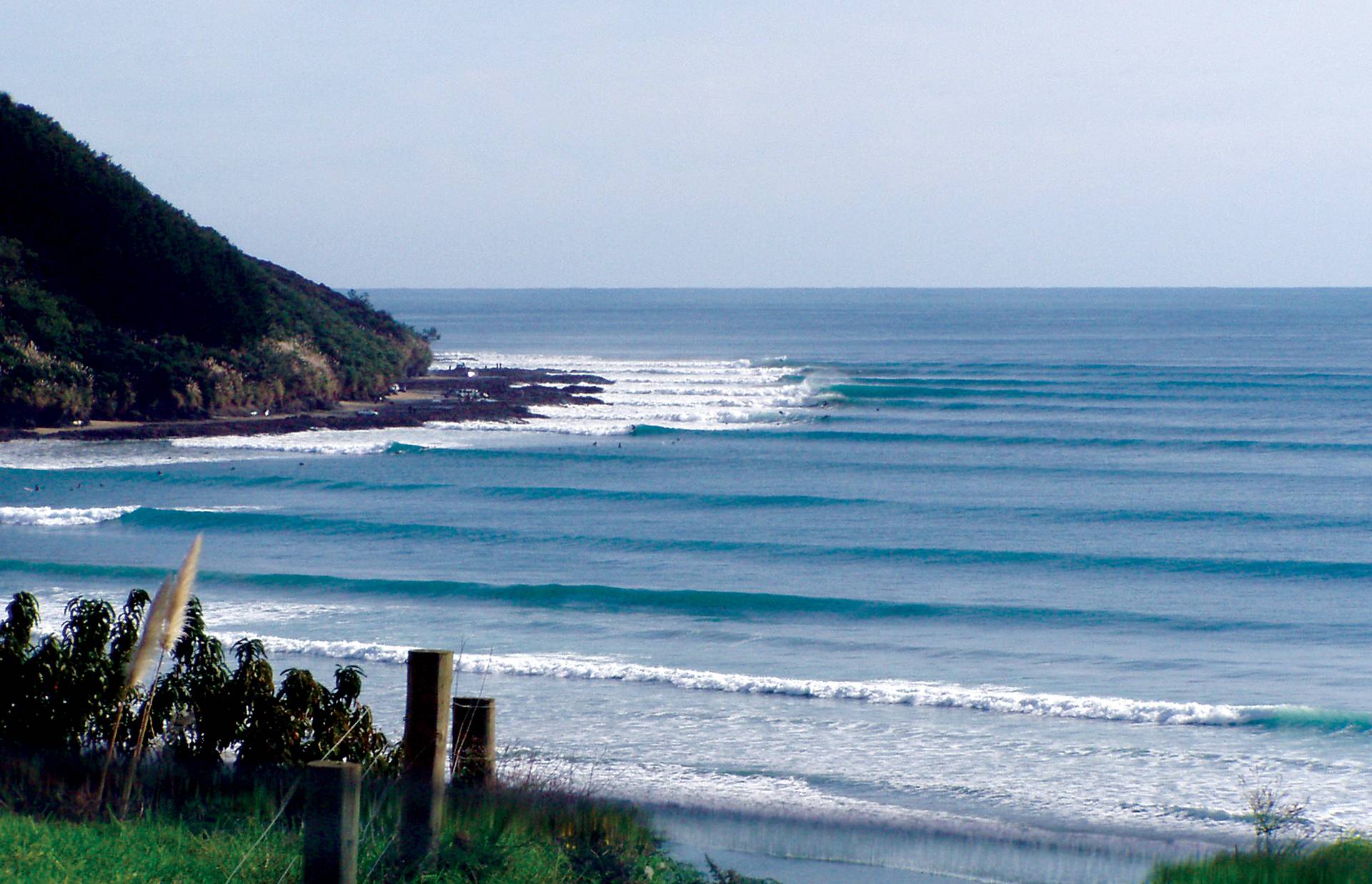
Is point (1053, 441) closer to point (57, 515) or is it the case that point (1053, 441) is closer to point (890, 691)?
point (57, 515)

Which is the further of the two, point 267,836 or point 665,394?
point 665,394

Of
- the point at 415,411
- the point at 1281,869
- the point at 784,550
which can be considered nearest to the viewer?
the point at 1281,869

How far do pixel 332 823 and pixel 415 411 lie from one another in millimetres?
41014

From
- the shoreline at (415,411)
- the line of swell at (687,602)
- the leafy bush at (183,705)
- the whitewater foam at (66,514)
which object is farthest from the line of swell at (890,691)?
the shoreline at (415,411)

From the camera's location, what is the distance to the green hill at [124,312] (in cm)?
3925

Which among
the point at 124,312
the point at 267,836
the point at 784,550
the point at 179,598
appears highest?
the point at 124,312

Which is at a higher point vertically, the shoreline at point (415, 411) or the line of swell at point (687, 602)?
the shoreline at point (415, 411)

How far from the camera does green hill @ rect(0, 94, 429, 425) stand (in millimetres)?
39250

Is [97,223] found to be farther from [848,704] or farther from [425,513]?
[848,704]

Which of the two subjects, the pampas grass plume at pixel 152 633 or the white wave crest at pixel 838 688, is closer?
the pampas grass plume at pixel 152 633

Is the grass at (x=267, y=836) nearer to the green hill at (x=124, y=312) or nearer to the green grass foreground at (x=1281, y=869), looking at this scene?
the green grass foreground at (x=1281, y=869)

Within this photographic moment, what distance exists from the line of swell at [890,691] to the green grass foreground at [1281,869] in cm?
574

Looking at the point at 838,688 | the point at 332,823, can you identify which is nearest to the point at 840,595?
the point at 838,688

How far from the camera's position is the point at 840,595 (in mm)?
19156
